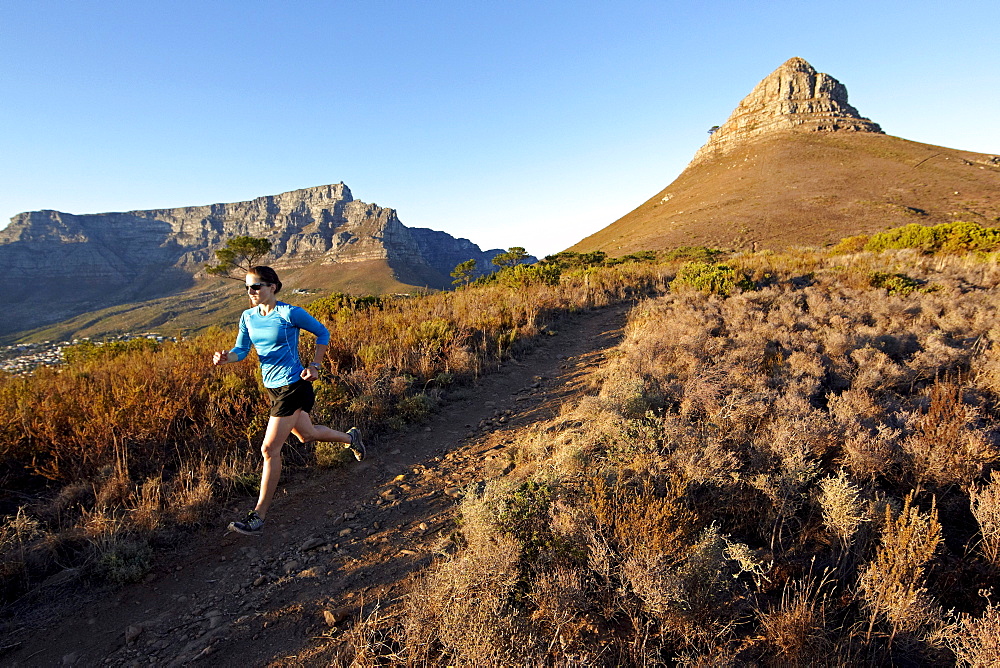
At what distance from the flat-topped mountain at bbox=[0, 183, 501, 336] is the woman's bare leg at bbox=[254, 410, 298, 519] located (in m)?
93.0

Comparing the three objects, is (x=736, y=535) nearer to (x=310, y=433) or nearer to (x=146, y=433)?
(x=310, y=433)

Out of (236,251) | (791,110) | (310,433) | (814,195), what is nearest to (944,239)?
(310,433)

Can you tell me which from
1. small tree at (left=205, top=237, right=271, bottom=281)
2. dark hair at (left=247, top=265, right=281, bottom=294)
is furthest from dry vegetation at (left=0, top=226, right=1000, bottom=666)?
small tree at (left=205, top=237, right=271, bottom=281)

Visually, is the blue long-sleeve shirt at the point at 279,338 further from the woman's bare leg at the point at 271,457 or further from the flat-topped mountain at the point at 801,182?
the flat-topped mountain at the point at 801,182

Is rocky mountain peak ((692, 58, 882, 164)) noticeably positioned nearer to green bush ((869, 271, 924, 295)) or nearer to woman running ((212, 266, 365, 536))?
green bush ((869, 271, 924, 295))

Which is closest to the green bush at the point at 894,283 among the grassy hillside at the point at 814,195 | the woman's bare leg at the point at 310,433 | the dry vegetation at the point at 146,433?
the dry vegetation at the point at 146,433

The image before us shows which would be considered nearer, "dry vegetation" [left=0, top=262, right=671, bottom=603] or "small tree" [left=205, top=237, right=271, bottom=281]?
"dry vegetation" [left=0, top=262, right=671, bottom=603]

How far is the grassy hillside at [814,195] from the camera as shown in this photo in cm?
3884

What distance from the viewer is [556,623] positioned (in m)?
1.97

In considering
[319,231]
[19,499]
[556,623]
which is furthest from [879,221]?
[319,231]

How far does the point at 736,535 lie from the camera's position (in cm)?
260

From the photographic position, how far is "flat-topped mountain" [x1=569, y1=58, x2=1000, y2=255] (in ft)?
130

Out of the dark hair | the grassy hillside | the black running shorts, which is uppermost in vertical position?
the grassy hillside

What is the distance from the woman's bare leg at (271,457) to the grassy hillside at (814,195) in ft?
140
